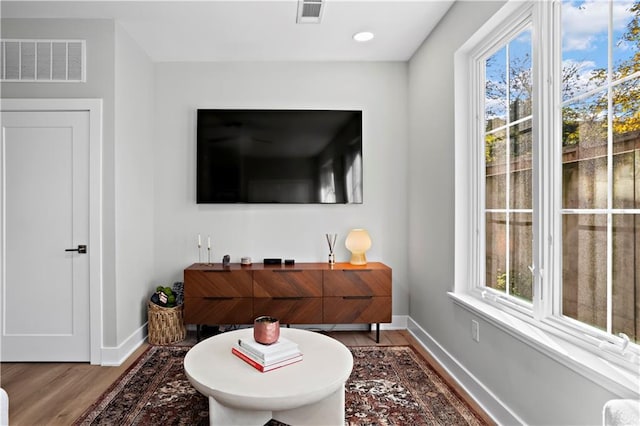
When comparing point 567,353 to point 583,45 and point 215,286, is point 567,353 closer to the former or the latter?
point 583,45

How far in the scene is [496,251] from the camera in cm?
232

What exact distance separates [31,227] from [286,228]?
205 cm

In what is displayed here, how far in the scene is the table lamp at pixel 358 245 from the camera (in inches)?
135

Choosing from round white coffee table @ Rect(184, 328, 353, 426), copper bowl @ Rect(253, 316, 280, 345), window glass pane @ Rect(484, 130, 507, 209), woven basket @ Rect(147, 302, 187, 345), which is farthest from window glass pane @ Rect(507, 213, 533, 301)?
woven basket @ Rect(147, 302, 187, 345)

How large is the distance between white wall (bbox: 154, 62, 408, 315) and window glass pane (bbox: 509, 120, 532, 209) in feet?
5.21

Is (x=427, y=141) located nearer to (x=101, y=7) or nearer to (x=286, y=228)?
(x=286, y=228)

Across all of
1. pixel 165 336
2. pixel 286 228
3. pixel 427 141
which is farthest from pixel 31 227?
pixel 427 141

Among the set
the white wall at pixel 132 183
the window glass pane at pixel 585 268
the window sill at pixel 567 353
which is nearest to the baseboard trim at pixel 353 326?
the white wall at pixel 132 183

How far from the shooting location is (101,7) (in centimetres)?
267

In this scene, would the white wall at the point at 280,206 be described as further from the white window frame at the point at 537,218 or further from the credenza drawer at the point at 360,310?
the white window frame at the point at 537,218

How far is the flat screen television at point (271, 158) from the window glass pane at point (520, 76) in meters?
1.65

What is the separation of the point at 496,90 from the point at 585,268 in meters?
1.23

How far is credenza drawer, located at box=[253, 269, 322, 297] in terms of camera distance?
125 inches

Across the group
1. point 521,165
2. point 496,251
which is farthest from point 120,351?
point 521,165
